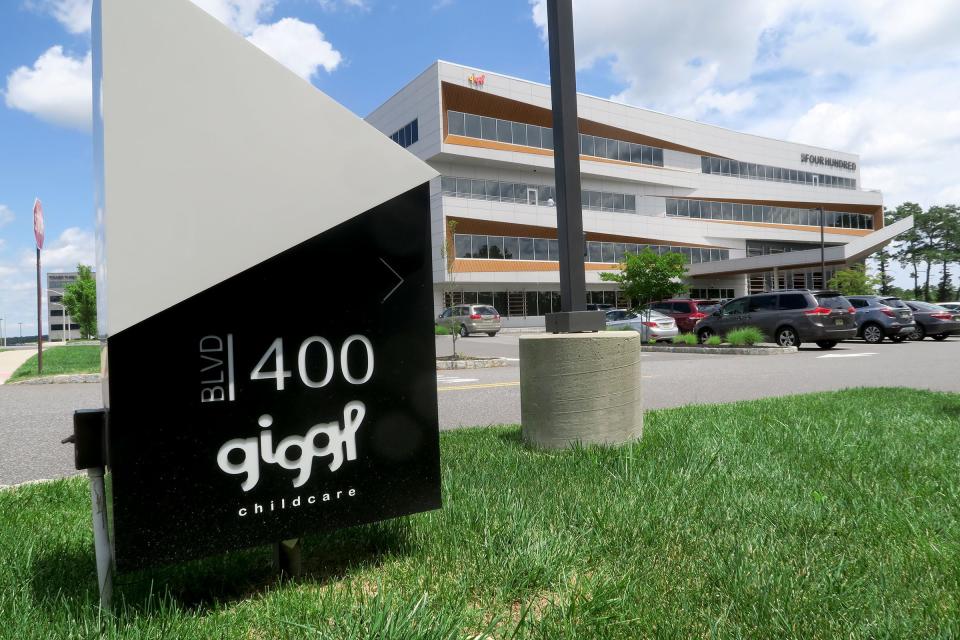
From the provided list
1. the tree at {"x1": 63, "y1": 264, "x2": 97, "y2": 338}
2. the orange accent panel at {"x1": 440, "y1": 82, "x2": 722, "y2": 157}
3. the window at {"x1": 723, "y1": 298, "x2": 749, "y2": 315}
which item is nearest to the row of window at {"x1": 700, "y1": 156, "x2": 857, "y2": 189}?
the orange accent panel at {"x1": 440, "y1": 82, "x2": 722, "y2": 157}

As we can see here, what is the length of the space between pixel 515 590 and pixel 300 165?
5.81 ft

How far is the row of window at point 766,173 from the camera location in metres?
56.8

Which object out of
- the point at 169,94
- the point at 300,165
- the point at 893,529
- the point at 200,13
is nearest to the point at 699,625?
the point at 893,529

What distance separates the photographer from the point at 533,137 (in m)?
45.0

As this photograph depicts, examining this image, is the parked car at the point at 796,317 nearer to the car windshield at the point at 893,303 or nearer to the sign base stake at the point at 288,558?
the car windshield at the point at 893,303

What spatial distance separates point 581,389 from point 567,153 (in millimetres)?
1760

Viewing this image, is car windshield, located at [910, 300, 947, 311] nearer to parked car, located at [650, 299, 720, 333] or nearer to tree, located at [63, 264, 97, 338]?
parked car, located at [650, 299, 720, 333]

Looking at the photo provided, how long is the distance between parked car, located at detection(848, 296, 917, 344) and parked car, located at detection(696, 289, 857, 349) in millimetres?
2998

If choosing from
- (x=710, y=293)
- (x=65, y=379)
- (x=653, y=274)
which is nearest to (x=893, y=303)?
(x=653, y=274)

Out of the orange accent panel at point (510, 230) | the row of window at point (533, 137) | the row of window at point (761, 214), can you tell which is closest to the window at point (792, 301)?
the row of window at point (533, 137)

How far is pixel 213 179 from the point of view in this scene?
218 cm

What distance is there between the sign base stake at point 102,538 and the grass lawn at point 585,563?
68mm

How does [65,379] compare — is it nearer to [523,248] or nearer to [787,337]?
[787,337]

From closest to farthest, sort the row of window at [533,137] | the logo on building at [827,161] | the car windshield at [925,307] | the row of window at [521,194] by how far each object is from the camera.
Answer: the car windshield at [925,307] → the row of window at [533,137] → the row of window at [521,194] → the logo on building at [827,161]
